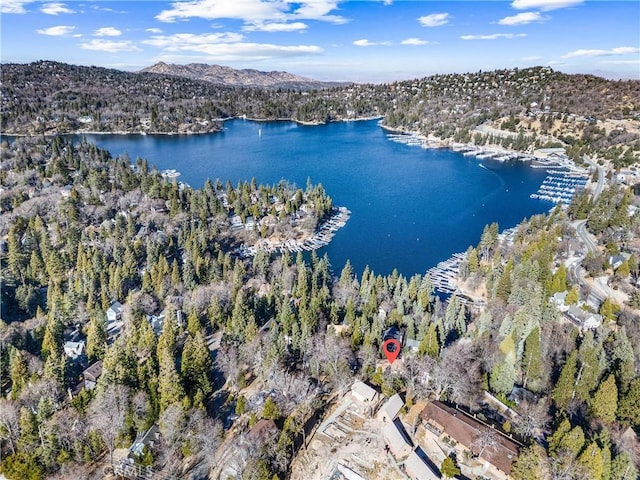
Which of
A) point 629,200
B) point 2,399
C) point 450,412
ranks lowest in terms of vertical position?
point 2,399

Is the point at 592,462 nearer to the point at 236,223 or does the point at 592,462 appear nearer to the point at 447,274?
the point at 447,274

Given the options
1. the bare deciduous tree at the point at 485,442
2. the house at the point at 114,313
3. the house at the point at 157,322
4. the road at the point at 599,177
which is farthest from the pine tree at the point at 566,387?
the road at the point at 599,177

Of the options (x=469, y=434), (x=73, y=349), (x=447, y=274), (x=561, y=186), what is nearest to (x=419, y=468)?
(x=469, y=434)

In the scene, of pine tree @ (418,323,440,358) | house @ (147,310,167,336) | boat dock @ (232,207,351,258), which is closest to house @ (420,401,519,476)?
pine tree @ (418,323,440,358)

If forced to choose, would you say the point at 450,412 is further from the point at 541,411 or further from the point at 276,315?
the point at 276,315

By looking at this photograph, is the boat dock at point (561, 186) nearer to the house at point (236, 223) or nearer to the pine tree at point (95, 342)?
the house at point (236, 223)

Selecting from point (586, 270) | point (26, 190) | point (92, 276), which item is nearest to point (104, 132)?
point (26, 190)
